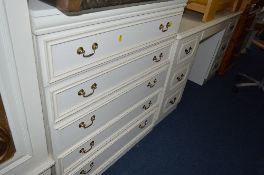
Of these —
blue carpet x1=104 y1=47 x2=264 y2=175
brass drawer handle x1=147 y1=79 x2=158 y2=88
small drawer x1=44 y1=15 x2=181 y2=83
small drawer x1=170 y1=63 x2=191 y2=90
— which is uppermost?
small drawer x1=44 y1=15 x2=181 y2=83

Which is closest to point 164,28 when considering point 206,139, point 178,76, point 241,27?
point 178,76

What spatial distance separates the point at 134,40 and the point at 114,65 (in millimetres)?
169

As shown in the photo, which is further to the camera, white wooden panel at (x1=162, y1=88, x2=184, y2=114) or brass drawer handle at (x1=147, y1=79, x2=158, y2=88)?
white wooden panel at (x1=162, y1=88, x2=184, y2=114)

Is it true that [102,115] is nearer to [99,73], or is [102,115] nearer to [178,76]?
[99,73]

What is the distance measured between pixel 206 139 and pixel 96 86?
1.39 m

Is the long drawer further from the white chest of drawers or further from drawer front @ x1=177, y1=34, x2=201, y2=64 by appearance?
the white chest of drawers

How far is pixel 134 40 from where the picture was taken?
1.11m

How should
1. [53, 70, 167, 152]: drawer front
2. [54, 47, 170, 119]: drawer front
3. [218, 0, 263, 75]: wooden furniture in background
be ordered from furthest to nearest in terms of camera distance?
[218, 0, 263, 75]: wooden furniture in background < [53, 70, 167, 152]: drawer front < [54, 47, 170, 119]: drawer front

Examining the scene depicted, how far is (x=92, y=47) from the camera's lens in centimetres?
90

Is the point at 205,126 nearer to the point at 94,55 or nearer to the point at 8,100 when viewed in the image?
the point at 94,55

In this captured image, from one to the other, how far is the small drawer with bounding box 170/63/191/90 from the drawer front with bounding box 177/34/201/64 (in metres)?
0.10

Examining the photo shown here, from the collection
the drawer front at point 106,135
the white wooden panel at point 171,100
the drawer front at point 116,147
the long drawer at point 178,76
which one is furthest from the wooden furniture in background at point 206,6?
the drawer front at point 116,147

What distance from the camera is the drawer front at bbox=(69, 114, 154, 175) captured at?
1.36 metres

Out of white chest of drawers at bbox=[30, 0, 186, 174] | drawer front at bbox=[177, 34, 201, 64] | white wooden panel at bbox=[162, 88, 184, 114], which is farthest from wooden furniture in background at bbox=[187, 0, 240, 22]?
white wooden panel at bbox=[162, 88, 184, 114]
